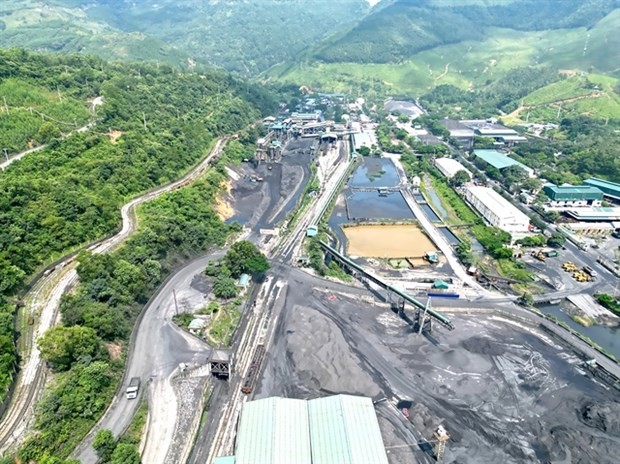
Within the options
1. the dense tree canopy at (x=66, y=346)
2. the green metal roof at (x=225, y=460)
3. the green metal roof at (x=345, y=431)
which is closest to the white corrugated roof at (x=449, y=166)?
the green metal roof at (x=345, y=431)

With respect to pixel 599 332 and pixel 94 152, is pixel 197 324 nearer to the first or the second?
pixel 94 152

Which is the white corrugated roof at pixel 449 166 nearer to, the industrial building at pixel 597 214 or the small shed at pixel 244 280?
the industrial building at pixel 597 214

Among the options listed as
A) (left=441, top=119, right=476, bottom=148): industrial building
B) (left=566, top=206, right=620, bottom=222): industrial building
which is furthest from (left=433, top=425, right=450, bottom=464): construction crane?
(left=441, top=119, right=476, bottom=148): industrial building

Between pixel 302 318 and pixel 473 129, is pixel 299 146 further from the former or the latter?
pixel 302 318

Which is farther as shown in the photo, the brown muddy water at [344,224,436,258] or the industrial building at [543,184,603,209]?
the industrial building at [543,184,603,209]

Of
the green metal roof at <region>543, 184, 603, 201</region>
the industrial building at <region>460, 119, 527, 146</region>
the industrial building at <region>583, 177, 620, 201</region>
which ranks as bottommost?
the industrial building at <region>583, 177, 620, 201</region>

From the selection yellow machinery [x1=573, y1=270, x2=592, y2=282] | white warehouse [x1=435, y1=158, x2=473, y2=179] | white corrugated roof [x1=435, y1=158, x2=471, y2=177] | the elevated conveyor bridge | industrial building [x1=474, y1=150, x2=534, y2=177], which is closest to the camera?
the elevated conveyor bridge

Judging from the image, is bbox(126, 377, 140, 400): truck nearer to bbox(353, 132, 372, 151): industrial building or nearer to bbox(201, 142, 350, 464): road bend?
bbox(201, 142, 350, 464): road bend

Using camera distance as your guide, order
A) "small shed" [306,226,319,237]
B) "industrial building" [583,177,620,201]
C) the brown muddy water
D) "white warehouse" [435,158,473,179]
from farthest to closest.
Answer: "white warehouse" [435,158,473,179], "industrial building" [583,177,620,201], "small shed" [306,226,319,237], the brown muddy water
